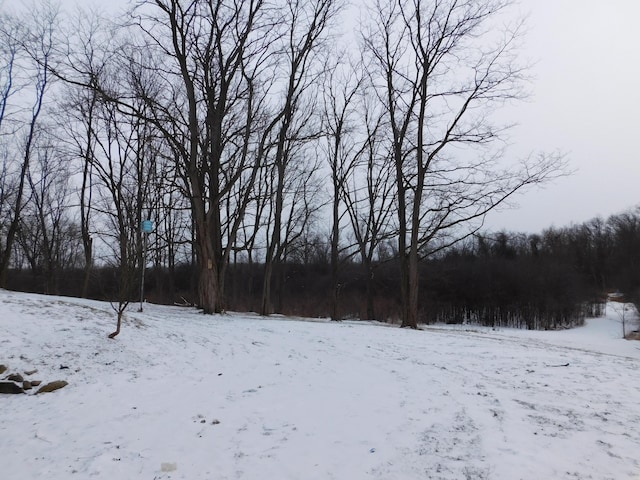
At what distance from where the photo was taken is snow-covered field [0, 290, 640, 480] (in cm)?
378

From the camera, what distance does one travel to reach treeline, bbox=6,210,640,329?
120 feet

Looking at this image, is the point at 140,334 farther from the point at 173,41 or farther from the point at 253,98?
the point at 253,98

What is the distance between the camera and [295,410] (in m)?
5.20

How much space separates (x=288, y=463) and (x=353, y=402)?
1.72 metres

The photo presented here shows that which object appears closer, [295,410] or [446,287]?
[295,410]

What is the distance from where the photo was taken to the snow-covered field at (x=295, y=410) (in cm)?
378

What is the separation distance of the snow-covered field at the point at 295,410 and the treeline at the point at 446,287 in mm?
22790

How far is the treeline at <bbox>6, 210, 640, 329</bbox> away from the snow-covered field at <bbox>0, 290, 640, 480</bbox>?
22.8 meters

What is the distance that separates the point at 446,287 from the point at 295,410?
46024 mm

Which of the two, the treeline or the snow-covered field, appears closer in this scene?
the snow-covered field

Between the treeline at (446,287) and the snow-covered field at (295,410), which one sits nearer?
the snow-covered field at (295,410)

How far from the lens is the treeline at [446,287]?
36.4m

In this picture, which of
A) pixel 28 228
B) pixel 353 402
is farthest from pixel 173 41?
pixel 28 228

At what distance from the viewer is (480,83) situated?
16125 mm
